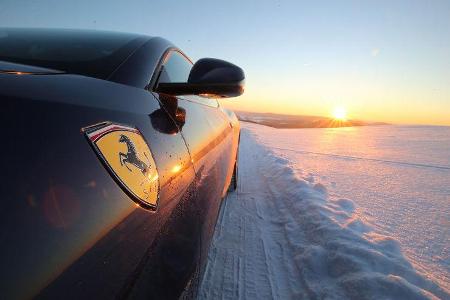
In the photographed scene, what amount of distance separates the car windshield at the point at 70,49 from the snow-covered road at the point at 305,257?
4.80 feet

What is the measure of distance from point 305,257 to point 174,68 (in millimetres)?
1684

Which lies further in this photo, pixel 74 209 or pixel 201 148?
pixel 201 148

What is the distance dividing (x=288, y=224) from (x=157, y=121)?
248 centimetres

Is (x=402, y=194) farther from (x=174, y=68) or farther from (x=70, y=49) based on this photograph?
(x=70, y=49)

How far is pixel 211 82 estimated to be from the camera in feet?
5.94

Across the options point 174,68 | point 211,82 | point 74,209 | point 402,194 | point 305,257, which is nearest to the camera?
point 74,209

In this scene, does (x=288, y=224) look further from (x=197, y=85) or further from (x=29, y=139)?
(x=29, y=139)

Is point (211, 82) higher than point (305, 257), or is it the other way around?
point (211, 82)

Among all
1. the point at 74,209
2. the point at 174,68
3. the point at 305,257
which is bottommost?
the point at 305,257

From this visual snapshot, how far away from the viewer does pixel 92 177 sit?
844 millimetres

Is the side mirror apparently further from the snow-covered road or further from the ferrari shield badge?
the snow-covered road

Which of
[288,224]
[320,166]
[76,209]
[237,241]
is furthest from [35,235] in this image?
[320,166]

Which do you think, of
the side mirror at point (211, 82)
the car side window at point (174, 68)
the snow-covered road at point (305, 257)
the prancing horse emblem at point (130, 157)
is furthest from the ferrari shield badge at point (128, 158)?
the snow-covered road at point (305, 257)

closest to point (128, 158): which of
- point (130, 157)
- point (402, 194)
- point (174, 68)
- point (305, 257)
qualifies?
point (130, 157)
